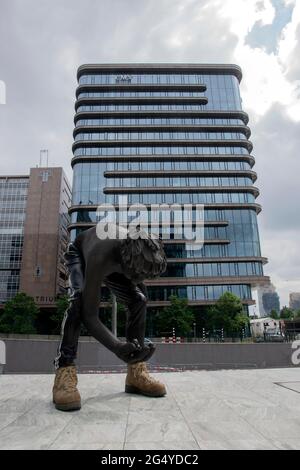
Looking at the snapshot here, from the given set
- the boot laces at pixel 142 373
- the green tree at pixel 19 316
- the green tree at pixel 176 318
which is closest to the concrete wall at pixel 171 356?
the boot laces at pixel 142 373

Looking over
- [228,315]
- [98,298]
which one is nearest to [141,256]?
[98,298]

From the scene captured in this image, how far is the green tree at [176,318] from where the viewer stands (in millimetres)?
43188

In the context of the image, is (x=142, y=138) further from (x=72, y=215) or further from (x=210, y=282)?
(x=210, y=282)

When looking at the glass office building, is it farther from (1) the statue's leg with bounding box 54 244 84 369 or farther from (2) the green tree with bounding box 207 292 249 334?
(1) the statue's leg with bounding box 54 244 84 369

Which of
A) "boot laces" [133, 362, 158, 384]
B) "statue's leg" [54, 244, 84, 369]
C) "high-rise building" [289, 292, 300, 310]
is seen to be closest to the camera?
"statue's leg" [54, 244, 84, 369]

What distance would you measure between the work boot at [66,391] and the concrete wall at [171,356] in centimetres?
938

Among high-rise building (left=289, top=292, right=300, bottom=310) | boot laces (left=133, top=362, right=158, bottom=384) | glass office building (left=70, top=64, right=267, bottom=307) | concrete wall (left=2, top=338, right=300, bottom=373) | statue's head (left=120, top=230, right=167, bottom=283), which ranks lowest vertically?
concrete wall (left=2, top=338, right=300, bottom=373)

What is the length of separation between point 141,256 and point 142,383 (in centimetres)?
185

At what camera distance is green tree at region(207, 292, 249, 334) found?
42.6 meters

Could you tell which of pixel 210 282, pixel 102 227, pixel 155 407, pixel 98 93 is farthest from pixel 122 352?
pixel 98 93

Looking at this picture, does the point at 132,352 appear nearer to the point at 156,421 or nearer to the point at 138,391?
the point at 156,421

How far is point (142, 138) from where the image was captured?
183 ft

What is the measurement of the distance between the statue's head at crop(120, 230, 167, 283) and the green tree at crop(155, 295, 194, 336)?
1604 inches

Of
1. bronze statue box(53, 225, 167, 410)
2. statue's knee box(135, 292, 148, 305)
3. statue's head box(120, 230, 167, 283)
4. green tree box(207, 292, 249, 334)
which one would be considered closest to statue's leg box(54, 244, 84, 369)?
bronze statue box(53, 225, 167, 410)
